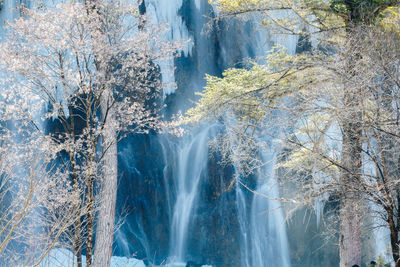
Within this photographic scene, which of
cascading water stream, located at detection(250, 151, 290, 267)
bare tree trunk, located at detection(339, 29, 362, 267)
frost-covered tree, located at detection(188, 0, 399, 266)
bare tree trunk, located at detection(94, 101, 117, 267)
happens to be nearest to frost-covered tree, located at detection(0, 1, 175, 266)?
bare tree trunk, located at detection(94, 101, 117, 267)

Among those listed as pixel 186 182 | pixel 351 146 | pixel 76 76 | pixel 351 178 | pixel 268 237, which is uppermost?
pixel 76 76

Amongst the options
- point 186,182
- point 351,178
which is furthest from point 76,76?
point 186,182

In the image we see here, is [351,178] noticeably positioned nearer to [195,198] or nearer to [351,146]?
[351,146]

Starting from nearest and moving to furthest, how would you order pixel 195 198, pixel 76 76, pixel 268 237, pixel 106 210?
pixel 76 76, pixel 106 210, pixel 268 237, pixel 195 198

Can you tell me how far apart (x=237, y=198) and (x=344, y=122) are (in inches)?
319

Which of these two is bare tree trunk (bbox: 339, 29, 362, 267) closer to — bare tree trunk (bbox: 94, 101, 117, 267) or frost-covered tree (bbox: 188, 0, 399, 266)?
frost-covered tree (bbox: 188, 0, 399, 266)

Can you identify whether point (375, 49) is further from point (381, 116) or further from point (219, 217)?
point (219, 217)

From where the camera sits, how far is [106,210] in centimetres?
767

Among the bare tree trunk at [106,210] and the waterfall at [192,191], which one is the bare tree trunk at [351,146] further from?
the waterfall at [192,191]

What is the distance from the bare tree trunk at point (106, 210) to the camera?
288 inches

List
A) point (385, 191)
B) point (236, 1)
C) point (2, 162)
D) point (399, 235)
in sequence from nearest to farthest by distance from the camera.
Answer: point (2, 162)
point (385, 191)
point (399, 235)
point (236, 1)

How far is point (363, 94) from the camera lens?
4996 millimetres

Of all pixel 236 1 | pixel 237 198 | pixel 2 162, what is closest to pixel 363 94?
pixel 236 1

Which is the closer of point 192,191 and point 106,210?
point 106,210
